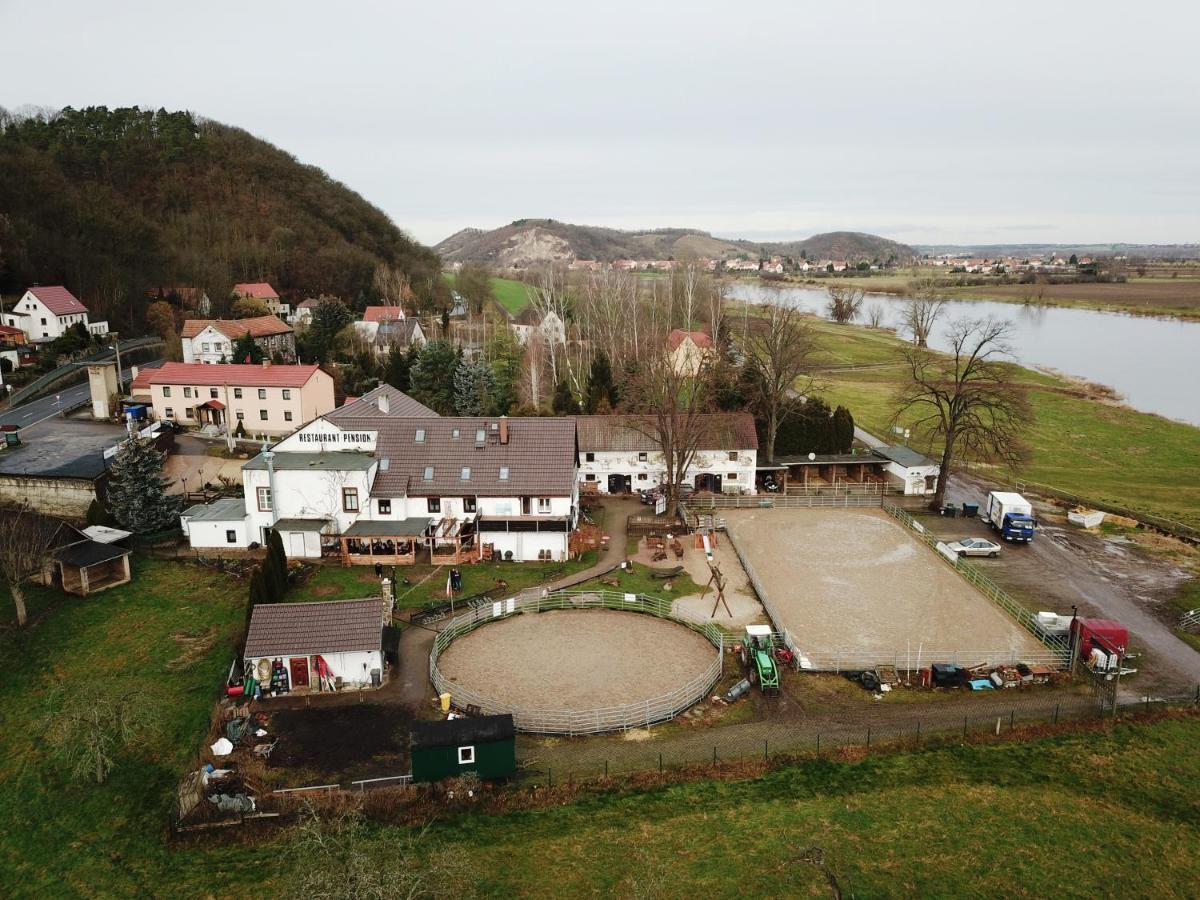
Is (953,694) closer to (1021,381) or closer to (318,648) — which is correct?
(318,648)

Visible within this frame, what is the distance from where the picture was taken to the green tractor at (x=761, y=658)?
23.1m

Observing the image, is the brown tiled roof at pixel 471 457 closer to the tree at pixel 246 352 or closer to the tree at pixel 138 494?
the tree at pixel 138 494

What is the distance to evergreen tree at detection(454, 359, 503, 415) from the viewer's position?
53062mm

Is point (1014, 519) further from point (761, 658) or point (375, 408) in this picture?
point (375, 408)

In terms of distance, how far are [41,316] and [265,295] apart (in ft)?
84.0

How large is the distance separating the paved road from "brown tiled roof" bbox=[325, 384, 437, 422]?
2283cm

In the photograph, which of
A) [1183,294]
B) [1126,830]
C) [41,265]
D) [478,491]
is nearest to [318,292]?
[41,265]

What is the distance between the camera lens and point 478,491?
34562mm

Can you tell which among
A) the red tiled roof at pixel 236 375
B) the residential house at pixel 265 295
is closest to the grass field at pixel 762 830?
the red tiled roof at pixel 236 375

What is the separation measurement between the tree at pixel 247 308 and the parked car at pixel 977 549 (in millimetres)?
70644

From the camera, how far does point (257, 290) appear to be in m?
86.5

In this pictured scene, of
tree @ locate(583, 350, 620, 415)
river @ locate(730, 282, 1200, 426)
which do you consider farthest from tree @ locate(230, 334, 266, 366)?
river @ locate(730, 282, 1200, 426)

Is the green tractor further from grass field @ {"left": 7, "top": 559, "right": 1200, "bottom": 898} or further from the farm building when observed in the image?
the farm building

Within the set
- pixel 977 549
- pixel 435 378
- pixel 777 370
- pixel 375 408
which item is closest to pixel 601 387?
pixel 777 370
